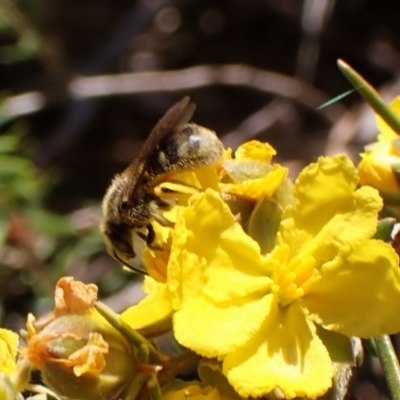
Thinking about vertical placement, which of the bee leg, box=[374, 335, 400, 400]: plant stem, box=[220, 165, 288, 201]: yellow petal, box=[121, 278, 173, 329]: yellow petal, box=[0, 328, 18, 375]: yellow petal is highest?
box=[220, 165, 288, 201]: yellow petal

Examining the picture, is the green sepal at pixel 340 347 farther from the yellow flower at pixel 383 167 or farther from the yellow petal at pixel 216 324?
the yellow flower at pixel 383 167

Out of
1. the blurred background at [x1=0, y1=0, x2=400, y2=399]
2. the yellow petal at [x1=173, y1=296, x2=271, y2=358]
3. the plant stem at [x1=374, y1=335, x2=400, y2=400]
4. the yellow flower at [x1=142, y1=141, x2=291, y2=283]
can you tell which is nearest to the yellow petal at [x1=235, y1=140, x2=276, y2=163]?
the yellow flower at [x1=142, y1=141, x2=291, y2=283]

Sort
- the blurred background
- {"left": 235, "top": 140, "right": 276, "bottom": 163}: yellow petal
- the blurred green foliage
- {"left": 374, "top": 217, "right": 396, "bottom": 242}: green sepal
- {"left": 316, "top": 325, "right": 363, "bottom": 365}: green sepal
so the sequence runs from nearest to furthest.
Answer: {"left": 316, "top": 325, "right": 363, "bottom": 365}: green sepal
{"left": 374, "top": 217, "right": 396, "bottom": 242}: green sepal
{"left": 235, "top": 140, "right": 276, "bottom": 163}: yellow petal
the blurred green foliage
the blurred background

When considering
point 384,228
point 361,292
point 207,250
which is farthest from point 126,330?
point 384,228

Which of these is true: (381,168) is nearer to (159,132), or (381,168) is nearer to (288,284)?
(288,284)

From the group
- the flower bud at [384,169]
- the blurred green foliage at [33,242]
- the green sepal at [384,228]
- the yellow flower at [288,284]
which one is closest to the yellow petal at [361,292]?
the yellow flower at [288,284]

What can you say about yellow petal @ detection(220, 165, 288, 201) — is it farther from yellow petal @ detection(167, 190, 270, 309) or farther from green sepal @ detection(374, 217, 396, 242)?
green sepal @ detection(374, 217, 396, 242)

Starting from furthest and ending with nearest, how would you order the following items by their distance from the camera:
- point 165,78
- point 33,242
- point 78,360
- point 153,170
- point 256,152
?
1. point 165,78
2. point 33,242
3. point 153,170
4. point 256,152
5. point 78,360
